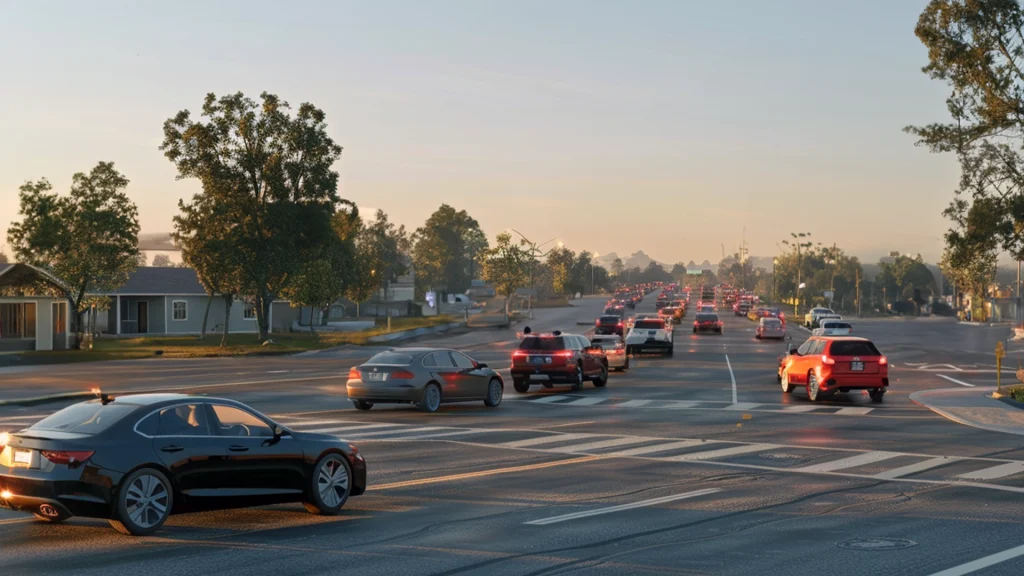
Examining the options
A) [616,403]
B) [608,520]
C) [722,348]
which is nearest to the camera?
[608,520]

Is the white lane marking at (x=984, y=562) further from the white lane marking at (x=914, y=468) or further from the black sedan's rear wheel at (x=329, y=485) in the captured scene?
the black sedan's rear wheel at (x=329, y=485)

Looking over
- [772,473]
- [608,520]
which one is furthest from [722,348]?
[608,520]

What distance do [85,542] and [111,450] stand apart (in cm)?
89

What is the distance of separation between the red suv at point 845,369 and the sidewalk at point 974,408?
4.21ft

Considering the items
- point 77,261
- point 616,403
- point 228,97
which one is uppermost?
point 228,97

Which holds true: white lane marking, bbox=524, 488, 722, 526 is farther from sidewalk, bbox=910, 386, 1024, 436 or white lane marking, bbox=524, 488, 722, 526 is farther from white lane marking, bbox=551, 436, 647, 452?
sidewalk, bbox=910, 386, 1024, 436

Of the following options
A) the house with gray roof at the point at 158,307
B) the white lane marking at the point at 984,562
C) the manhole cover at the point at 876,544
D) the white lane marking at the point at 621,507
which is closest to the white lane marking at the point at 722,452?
the white lane marking at the point at 621,507

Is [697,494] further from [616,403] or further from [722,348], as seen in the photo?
[722,348]

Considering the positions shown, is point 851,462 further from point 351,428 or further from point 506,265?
point 506,265

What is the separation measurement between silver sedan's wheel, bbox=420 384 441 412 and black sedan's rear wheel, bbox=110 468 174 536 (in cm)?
1509

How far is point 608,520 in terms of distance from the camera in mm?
12500

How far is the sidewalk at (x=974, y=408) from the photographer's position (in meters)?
24.4

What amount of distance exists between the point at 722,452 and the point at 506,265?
122192mm

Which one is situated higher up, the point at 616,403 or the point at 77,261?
the point at 77,261
